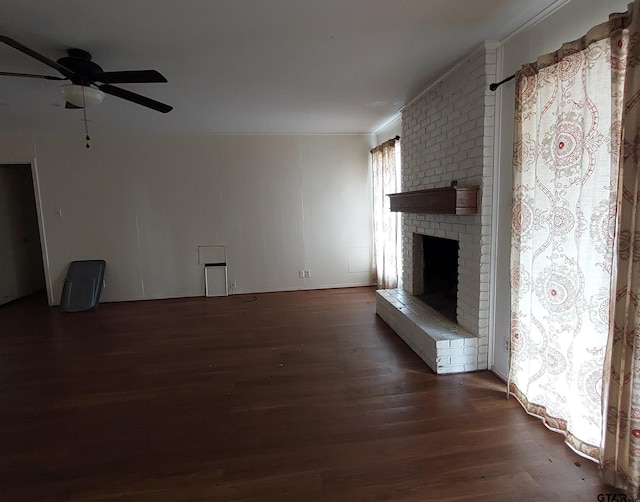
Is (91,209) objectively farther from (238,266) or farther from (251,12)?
(251,12)

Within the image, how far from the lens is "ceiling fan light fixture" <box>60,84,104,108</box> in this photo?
2.42 m

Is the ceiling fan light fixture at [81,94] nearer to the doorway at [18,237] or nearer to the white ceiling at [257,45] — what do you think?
the white ceiling at [257,45]

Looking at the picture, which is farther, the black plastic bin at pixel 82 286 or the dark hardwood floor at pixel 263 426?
the black plastic bin at pixel 82 286

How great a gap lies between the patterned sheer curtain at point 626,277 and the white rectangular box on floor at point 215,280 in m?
4.87

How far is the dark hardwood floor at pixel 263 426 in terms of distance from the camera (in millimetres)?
1733

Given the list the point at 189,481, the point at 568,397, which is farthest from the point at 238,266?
the point at 568,397

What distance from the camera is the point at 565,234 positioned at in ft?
6.30

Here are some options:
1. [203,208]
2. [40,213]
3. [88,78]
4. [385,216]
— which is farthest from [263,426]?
[40,213]

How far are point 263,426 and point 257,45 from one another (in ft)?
8.35

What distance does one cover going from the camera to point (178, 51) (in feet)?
8.13

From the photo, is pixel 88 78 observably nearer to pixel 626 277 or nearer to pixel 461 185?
pixel 461 185

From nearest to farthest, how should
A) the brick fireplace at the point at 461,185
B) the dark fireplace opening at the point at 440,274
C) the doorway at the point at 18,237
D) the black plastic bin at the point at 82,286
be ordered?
the brick fireplace at the point at 461,185, the dark fireplace opening at the point at 440,274, the black plastic bin at the point at 82,286, the doorway at the point at 18,237

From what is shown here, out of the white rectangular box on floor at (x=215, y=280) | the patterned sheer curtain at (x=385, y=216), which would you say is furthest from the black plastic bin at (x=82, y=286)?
the patterned sheer curtain at (x=385, y=216)

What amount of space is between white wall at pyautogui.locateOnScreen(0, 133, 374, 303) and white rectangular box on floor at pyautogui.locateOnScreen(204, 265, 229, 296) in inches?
4.1
